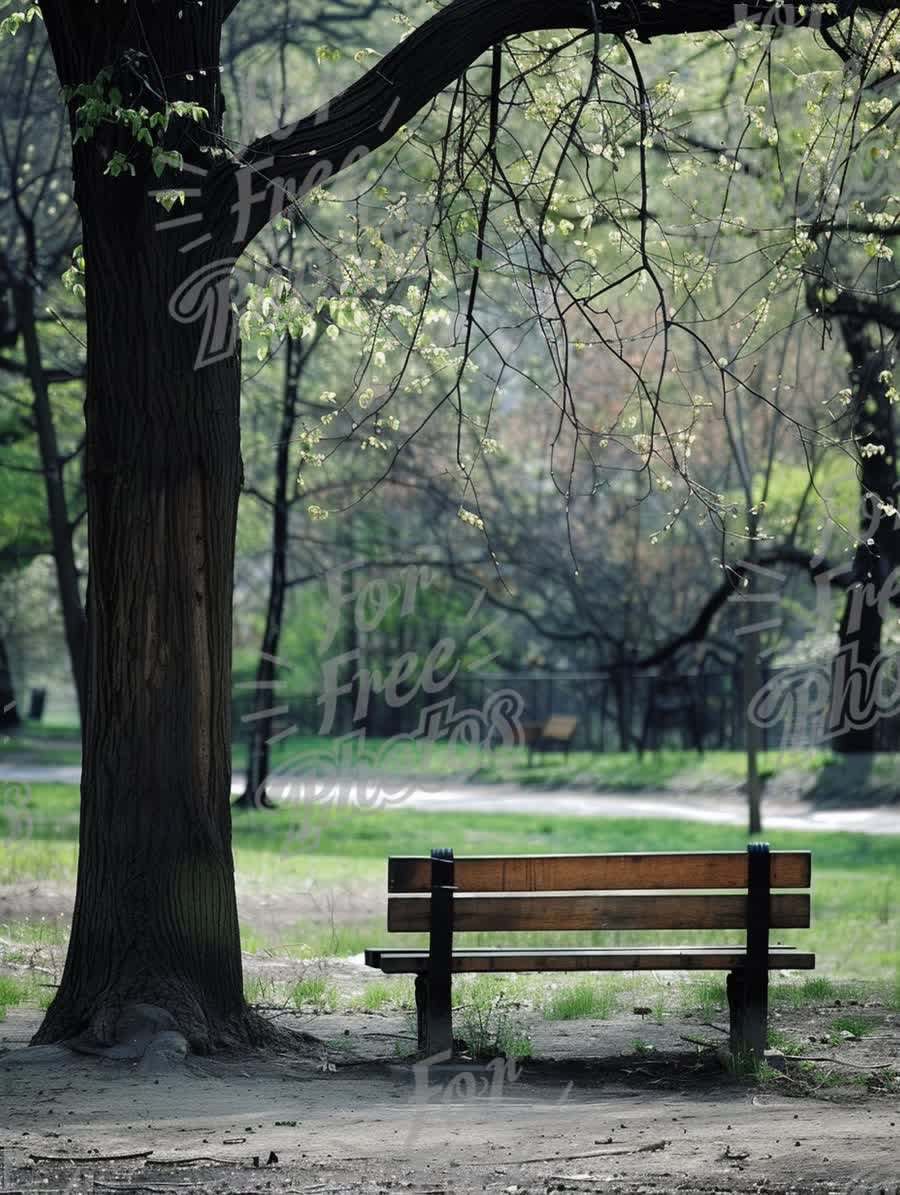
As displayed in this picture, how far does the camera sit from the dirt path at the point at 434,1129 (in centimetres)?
506

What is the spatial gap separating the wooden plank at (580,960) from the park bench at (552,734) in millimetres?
24184

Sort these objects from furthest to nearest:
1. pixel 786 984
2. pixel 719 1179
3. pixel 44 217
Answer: pixel 44 217, pixel 786 984, pixel 719 1179

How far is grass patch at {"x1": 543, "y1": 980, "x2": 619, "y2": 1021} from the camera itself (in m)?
8.52

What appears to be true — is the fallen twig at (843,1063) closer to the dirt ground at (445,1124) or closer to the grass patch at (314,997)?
the dirt ground at (445,1124)

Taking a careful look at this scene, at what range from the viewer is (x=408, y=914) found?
22.8 ft

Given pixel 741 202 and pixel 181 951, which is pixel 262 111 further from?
Answer: pixel 181 951

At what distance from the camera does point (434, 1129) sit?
18.9 feet

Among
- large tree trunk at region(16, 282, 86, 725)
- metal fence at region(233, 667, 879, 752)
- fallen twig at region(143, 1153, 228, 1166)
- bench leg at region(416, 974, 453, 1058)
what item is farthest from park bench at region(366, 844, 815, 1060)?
metal fence at region(233, 667, 879, 752)

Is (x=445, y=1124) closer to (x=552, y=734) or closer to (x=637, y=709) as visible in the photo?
(x=552, y=734)

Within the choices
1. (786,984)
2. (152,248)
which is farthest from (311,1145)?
(786,984)

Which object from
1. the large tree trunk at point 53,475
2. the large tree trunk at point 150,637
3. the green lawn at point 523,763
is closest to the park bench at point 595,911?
the large tree trunk at point 150,637

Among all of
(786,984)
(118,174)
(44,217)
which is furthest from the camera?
(44,217)

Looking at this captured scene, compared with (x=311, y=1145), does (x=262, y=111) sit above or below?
above

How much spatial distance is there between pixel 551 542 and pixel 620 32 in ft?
76.1
